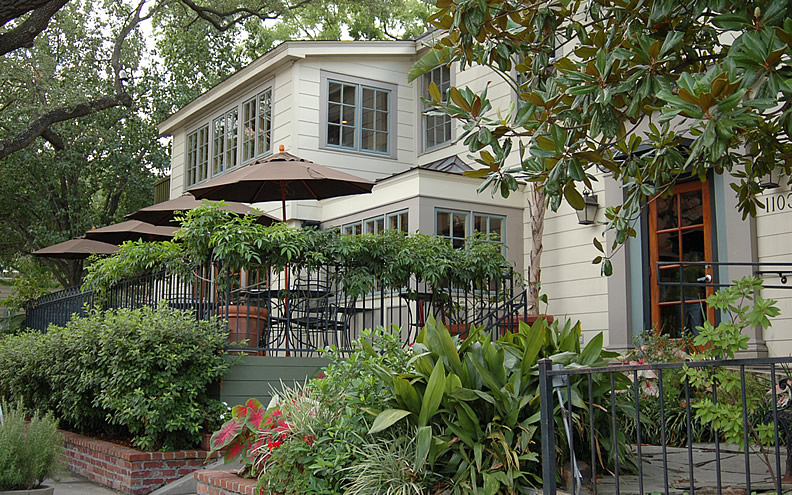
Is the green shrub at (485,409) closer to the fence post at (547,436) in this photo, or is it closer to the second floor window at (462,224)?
the fence post at (547,436)

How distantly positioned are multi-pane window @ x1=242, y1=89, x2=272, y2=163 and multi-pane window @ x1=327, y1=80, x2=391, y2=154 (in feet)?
4.27

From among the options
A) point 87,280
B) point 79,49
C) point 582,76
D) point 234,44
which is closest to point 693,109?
point 582,76

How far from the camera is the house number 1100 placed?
823 cm

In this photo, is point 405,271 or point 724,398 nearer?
point 724,398

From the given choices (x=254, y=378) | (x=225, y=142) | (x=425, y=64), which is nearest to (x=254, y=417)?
(x=254, y=378)

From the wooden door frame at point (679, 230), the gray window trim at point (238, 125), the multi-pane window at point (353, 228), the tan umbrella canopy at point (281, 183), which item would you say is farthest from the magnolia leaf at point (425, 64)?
the gray window trim at point (238, 125)

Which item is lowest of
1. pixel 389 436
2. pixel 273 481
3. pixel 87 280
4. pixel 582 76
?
pixel 273 481

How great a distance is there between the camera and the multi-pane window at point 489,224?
11.9 m

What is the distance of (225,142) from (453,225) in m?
6.91

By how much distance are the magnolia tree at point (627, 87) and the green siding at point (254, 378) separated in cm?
373

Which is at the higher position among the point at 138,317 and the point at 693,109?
the point at 693,109

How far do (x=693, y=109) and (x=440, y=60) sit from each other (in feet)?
7.23

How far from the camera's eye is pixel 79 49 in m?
22.2

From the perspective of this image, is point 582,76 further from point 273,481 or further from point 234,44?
point 234,44
